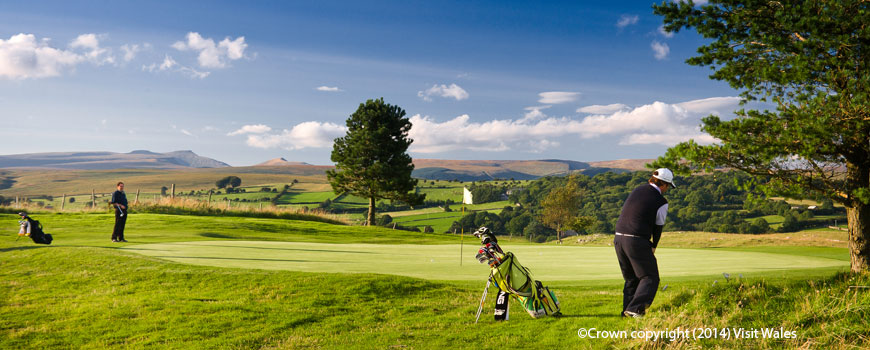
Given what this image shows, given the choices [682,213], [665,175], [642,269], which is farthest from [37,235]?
[682,213]

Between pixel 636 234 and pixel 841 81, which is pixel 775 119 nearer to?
pixel 841 81

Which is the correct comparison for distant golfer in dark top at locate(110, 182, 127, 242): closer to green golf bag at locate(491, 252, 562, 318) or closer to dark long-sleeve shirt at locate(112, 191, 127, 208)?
dark long-sleeve shirt at locate(112, 191, 127, 208)

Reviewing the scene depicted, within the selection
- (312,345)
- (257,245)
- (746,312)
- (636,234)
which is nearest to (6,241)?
(257,245)

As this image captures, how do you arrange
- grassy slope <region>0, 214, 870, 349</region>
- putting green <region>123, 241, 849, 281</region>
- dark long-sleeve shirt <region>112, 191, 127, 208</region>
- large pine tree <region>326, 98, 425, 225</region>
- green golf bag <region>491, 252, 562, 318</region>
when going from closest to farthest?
grassy slope <region>0, 214, 870, 349</region> → green golf bag <region>491, 252, 562, 318</region> → putting green <region>123, 241, 849, 281</region> → dark long-sleeve shirt <region>112, 191, 127, 208</region> → large pine tree <region>326, 98, 425, 225</region>

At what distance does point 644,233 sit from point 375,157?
133 ft

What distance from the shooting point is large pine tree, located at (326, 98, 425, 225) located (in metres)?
45.4

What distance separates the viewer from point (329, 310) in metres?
9.41

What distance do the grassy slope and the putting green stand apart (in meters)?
1.56

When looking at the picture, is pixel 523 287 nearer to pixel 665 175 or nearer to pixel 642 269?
pixel 642 269

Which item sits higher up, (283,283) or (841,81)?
(841,81)

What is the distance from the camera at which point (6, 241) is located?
19.7m

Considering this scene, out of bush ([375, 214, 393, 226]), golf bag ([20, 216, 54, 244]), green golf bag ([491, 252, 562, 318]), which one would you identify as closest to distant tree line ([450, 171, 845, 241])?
bush ([375, 214, 393, 226])

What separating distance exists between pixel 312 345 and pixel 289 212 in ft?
124

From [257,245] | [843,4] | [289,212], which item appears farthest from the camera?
[289,212]
